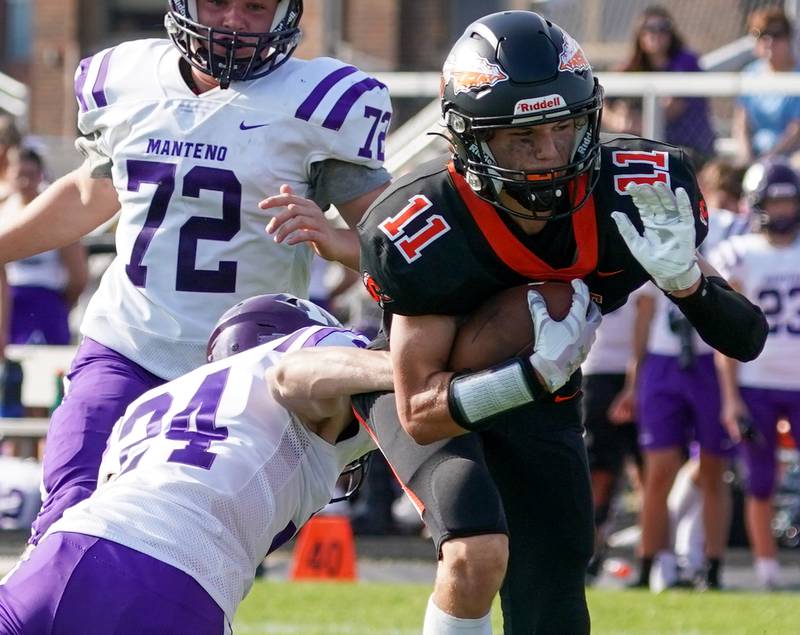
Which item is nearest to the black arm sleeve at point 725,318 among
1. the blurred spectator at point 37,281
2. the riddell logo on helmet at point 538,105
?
the riddell logo on helmet at point 538,105

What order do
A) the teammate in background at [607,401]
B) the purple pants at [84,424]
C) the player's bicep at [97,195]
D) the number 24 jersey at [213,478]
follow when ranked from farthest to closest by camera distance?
the teammate in background at [607,401]
the player's bicep at [97,195]
the purple pants at [84,424]
the number 24 jersey at [213,478]

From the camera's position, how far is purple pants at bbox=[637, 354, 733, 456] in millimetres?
7035

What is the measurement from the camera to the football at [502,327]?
3.39 m

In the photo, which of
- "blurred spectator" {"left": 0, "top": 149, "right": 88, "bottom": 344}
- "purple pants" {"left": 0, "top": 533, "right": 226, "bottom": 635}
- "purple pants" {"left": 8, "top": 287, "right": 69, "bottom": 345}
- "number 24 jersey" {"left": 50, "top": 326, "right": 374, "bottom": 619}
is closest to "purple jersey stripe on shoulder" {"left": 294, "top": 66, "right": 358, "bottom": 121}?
"number 24 jersey" {"left": 50, "top": 326, "right": 374, "bottom": 619}

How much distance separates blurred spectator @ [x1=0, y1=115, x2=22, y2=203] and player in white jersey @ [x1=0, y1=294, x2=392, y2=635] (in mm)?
5131

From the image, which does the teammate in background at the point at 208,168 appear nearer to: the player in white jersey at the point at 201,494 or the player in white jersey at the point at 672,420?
the player in white jersey at the point at 201,494

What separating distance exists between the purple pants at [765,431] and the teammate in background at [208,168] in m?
3.28

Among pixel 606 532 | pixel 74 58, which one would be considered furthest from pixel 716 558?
pixel 74 58

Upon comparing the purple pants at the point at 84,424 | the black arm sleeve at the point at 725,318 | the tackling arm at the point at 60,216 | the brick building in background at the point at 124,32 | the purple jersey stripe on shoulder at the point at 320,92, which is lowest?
the brick building in background at the point at 124,32

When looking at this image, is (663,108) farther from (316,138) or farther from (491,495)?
(491,495)

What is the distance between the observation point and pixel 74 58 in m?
17.8

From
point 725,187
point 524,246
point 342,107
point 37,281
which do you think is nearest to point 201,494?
point 524,246

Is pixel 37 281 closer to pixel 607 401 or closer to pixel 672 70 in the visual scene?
pixel 607 401

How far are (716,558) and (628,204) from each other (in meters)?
3.75
